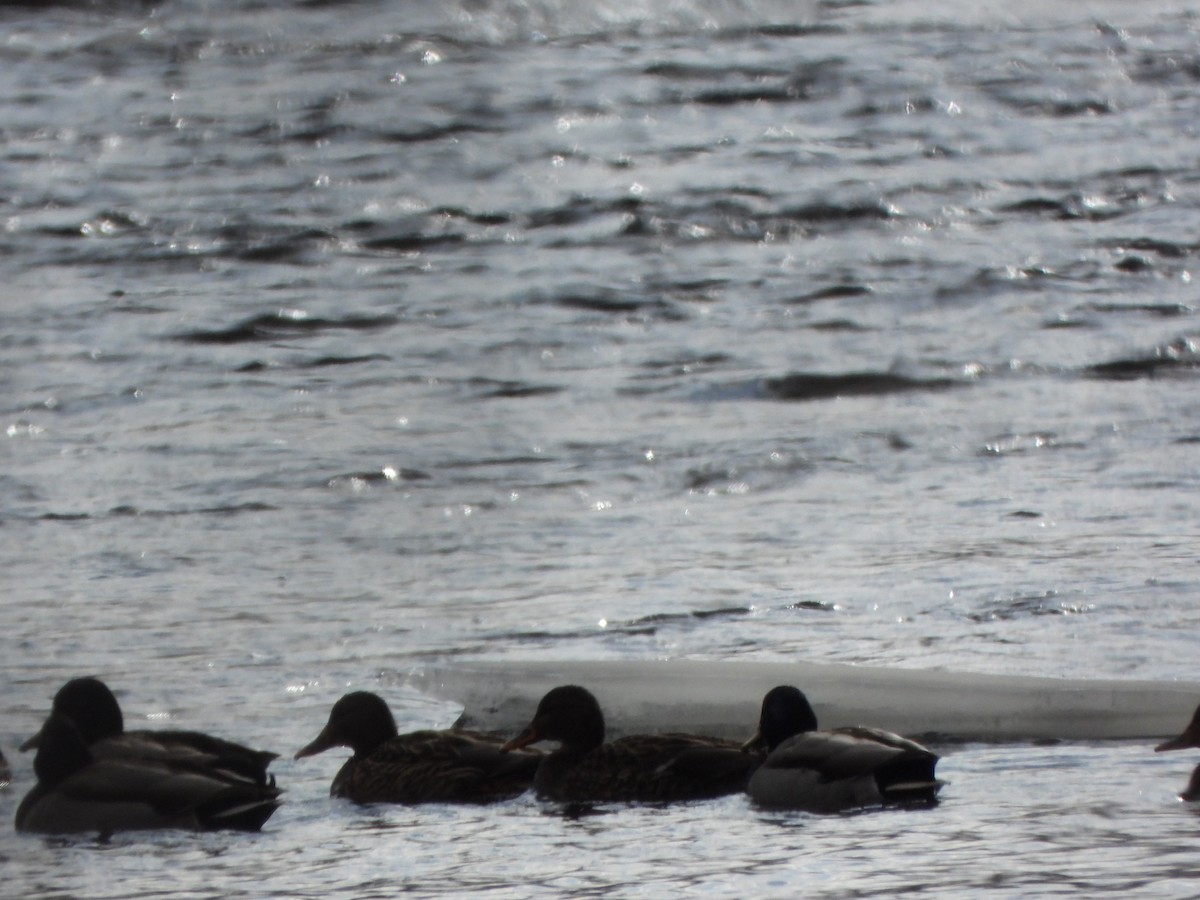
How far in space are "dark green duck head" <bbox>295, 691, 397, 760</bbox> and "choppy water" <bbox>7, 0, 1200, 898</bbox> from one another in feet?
0.42

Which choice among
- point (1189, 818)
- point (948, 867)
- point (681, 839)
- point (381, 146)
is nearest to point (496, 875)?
point (681, 839)

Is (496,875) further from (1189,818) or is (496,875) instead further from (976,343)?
(976,343)

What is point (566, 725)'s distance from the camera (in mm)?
7426

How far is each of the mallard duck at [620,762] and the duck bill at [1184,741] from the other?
1132 millimetres

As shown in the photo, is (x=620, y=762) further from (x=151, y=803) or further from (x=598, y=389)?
(x=598, y=389)

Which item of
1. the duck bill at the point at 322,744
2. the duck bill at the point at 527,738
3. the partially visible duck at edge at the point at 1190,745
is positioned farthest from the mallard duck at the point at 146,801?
the partially visible duck at edge at the point at 1190,745

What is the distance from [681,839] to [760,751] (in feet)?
2.77

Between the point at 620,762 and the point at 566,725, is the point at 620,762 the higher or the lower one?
the lower one

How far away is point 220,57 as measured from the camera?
93.9 feet

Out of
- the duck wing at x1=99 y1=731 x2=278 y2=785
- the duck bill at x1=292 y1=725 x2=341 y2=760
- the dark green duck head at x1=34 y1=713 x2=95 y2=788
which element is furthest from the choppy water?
the dark green duck head at x1=34 y1=713 x2=95 y2=788

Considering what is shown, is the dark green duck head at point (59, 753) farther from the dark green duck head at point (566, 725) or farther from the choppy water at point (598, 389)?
the dark green duck head at point (566, 725)

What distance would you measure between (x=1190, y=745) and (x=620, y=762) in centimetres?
159

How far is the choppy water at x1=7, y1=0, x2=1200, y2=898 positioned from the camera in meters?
6.83

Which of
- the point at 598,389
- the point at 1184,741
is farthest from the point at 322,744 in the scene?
the point at 598,389
